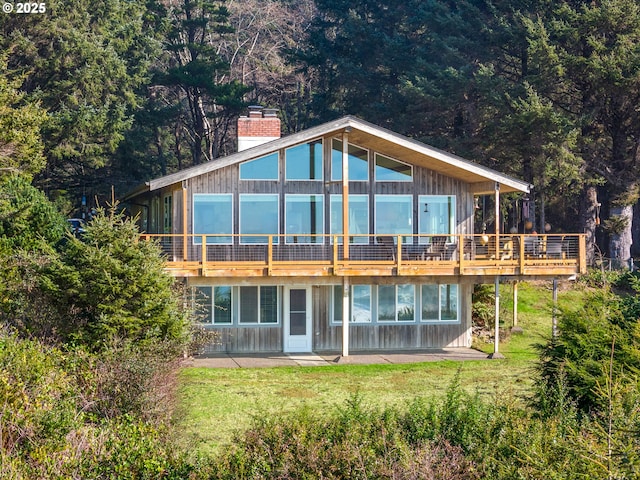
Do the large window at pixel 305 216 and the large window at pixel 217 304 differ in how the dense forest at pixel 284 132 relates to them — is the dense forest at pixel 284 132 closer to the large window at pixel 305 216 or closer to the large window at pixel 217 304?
the large window at pixel 217 304

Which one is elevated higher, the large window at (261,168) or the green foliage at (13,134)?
the green foliage at (13,134)

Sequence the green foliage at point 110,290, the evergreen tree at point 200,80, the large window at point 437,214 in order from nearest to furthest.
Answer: the green foliage at point 110,290 < the large window at point 437,214 < the evergreen tree at point 200,80

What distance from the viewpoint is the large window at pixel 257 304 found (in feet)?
71.6

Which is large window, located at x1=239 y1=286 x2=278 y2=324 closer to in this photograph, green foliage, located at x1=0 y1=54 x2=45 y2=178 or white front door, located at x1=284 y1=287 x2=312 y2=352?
white front door, located at x1=284 y1=287 x2=312 y2=352

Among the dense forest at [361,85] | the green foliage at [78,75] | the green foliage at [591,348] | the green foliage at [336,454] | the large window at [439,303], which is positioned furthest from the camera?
the green foliage at [78,75]

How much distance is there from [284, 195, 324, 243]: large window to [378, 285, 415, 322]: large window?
2500 millimetres

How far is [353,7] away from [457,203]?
24901mm

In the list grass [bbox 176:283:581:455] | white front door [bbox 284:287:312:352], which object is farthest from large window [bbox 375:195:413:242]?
grass [bbox 176:283:581:455]

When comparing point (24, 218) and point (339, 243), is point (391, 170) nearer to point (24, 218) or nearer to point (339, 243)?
point (339, 243)

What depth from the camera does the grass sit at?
546 inches

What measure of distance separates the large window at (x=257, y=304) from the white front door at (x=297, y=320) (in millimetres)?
425

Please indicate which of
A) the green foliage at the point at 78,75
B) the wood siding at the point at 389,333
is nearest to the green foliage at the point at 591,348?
the wood siding at the point at 389,333

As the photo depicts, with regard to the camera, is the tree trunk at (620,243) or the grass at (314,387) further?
the tree trunk at (620,243)

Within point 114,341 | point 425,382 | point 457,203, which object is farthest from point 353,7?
point 114,341
